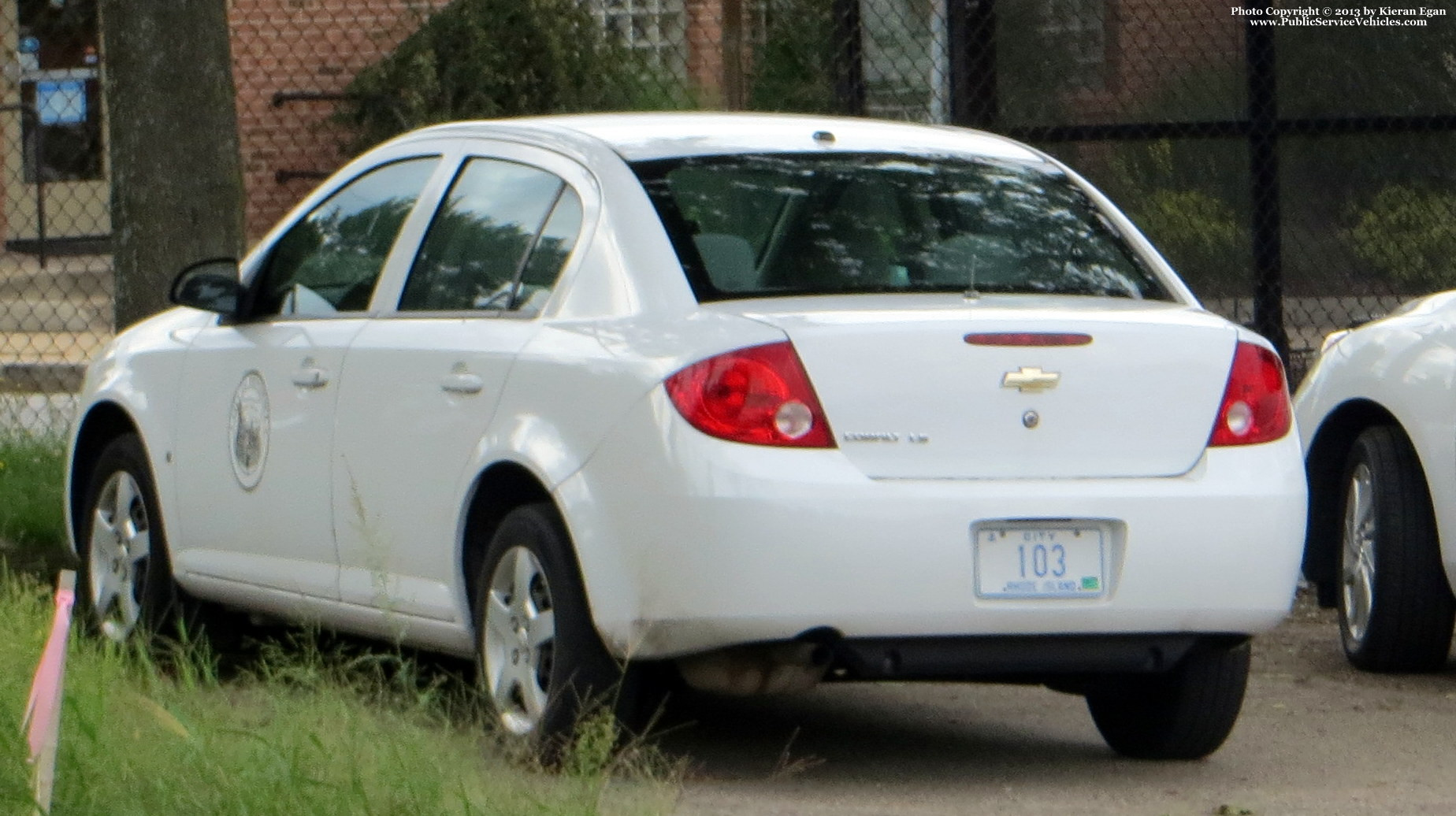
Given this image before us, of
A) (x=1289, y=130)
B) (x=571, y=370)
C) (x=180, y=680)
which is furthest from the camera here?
(x=1289, y=130)

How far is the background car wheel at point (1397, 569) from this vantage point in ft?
24.4

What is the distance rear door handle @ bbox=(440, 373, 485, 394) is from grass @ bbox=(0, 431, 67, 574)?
3.21 m

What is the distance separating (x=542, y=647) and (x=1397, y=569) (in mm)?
2944

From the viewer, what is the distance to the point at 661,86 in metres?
15.1

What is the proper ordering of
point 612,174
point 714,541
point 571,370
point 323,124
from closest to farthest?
point 714,541 < point 571,370 < point 612,174 < point 323,124

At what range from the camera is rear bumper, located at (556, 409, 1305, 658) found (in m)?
5.24

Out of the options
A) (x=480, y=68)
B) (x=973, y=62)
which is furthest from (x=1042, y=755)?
(x=480, y=68)

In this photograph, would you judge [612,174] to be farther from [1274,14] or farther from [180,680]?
[1274,14]

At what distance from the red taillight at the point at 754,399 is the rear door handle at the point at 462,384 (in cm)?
74

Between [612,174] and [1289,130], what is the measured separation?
5428 millimetres

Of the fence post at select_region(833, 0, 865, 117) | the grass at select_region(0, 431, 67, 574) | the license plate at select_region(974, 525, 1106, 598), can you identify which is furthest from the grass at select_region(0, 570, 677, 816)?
the fence post at select_region(833, 0, 865, 117)

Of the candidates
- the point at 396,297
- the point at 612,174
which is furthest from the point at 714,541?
the point at 396,297

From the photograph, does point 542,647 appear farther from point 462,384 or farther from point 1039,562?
point 1039,562

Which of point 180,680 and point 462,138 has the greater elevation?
point 462,138
